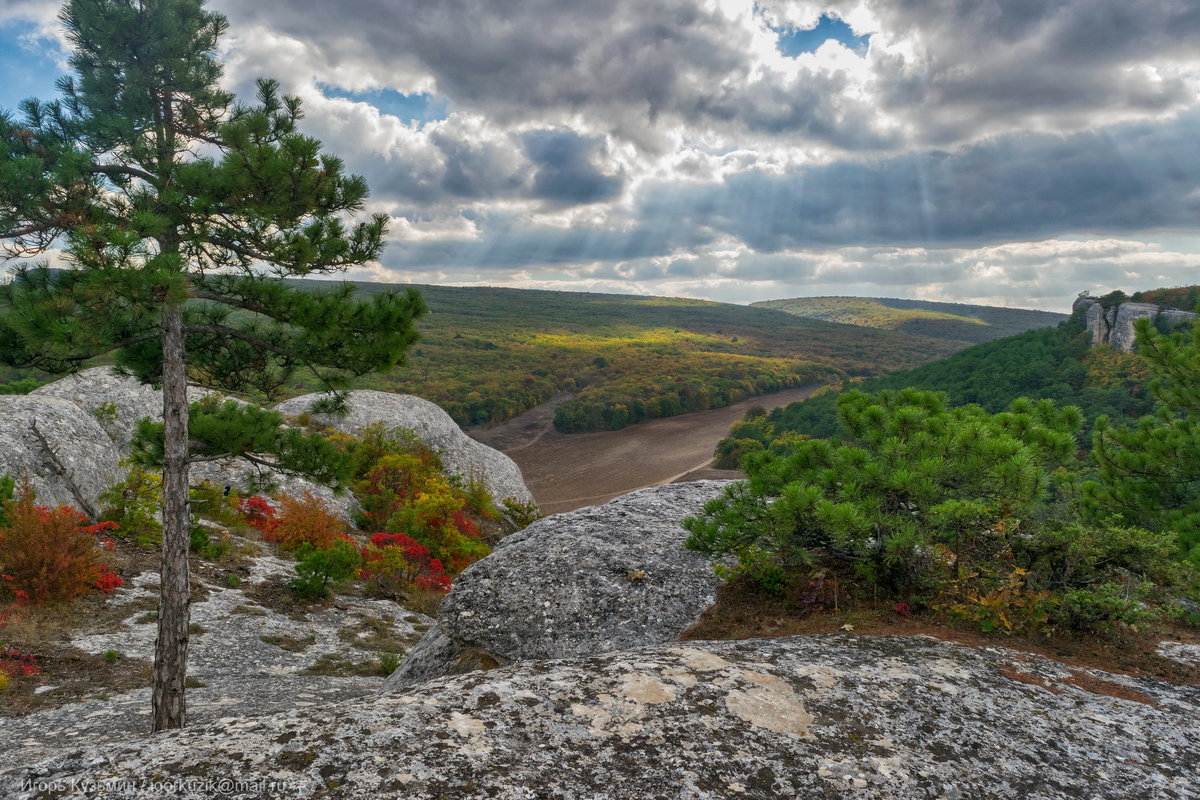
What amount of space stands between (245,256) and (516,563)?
5.96 metres

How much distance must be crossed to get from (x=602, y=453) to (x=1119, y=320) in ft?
198

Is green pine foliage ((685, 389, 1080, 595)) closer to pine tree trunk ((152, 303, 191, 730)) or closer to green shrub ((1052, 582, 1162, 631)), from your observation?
green shrub ((1052, 582, 1162, 631))

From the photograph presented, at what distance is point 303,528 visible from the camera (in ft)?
72.1

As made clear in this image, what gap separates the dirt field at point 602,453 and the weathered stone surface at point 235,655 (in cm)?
4021

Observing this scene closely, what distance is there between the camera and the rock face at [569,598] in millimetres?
7410

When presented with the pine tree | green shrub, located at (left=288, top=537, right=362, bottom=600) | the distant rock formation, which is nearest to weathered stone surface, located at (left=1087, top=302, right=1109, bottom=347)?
the distant rock formation

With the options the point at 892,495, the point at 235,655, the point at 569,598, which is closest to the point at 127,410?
the point at 235,655

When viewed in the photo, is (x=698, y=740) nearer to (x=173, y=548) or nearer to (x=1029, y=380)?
(x=173, y=548)

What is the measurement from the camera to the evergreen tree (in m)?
13.5

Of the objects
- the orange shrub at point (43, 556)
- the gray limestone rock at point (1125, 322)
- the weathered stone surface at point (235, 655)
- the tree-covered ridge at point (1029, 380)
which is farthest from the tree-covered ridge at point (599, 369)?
the gray limestone rock at point (1125, 322)

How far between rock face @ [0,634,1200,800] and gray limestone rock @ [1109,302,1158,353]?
75.8 meters

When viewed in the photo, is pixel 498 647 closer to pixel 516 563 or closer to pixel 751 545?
pixel 516 563

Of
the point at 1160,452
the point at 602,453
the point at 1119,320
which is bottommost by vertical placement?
the point at 602,453

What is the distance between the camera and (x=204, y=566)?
17.1 metres
